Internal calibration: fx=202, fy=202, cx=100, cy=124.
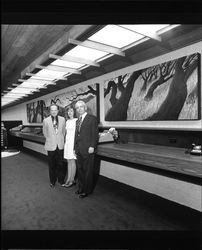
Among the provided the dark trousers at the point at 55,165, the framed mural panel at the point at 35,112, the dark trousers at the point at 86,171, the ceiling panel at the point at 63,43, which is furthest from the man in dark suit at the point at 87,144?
the framed mural panel at the point at 35,112

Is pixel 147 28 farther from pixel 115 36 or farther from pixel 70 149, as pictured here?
pixel 70 149

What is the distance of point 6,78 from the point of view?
5586 millimetres

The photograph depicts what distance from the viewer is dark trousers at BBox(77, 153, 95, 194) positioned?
11.3 ft

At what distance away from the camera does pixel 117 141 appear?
384cm

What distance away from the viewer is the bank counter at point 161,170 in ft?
7.48

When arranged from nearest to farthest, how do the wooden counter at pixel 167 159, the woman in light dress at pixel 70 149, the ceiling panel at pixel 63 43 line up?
the wooden counter at pixel 167 159 < the ceiling panel at pixel 63 43 < the woman in light dress at pixel 70 149

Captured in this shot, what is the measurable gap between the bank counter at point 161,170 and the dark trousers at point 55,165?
1091mm

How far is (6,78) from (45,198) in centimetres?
366

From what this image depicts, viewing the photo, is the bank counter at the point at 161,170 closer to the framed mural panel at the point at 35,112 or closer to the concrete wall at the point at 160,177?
the concrete wall at the point at 160,177

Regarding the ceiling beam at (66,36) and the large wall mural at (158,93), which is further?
the large wall mural at (158,93)

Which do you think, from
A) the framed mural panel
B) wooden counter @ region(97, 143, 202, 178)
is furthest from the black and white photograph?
the framed mural panel

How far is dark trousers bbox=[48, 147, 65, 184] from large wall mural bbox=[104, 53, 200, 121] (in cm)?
131
